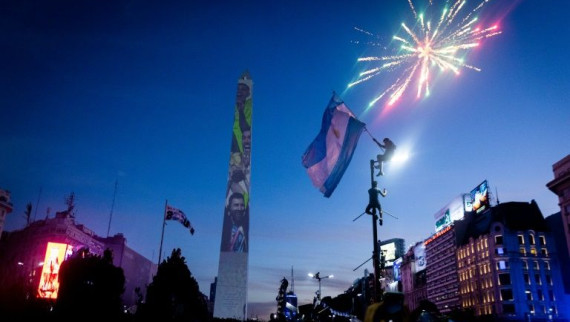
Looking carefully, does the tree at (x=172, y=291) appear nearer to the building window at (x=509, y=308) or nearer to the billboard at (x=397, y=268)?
the building window at (x=509, y=308)

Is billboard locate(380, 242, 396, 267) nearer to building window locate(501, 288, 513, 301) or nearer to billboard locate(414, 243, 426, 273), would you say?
billboard locate(414, 243, 426, 273)

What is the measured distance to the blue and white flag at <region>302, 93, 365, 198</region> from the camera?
13.4 meters

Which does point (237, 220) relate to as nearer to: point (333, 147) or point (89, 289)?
point (89, 289)

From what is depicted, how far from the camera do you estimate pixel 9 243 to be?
305 ft

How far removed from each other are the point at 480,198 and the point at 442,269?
3111 cm

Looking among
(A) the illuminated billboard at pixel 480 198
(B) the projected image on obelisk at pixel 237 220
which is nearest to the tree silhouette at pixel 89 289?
(B) the projected image on obelisk at pixel 237 220

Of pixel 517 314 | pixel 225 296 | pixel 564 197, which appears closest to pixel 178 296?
pixel 564 197

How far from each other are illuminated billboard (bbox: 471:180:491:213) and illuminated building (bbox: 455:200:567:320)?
3.45 metres

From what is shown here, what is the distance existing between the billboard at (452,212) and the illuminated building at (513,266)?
737 cm

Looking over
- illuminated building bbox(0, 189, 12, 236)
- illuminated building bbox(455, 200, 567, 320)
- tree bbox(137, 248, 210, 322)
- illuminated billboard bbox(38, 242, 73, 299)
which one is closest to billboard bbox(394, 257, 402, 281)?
illuminated building bbox(455, 200, 567, 320)

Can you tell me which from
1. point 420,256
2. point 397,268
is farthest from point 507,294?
point 397,268

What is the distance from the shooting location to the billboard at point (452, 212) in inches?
4545

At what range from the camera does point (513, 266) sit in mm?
94062

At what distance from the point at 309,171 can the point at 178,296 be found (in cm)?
2034
